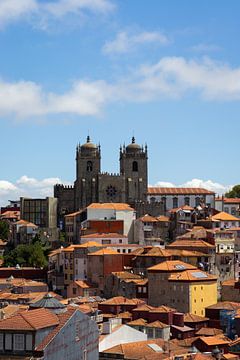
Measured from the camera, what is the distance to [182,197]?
98688mm

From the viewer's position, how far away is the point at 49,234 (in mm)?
92688

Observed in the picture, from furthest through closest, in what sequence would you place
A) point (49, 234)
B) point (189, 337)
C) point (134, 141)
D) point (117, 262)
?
point (134, 141)
point (49, 234)
point (117, 262)
point (189, 337)

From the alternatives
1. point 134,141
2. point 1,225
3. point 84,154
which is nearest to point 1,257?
point 1,225

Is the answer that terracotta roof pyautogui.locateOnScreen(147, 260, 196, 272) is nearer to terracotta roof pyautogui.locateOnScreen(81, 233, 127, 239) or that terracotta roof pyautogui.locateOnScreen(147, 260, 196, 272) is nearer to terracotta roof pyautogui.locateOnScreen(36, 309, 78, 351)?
terracotta roof pyautogui.locateOnScreen(81, 233, 127, 239)

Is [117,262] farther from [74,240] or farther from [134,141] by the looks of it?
[134,141]

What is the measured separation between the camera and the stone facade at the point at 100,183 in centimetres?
9862

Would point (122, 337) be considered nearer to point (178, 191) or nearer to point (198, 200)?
point (198, 200)

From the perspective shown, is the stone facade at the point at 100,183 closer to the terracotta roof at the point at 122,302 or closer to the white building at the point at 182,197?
the white building at the point at 182,197

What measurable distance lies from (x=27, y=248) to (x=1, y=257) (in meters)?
5.53

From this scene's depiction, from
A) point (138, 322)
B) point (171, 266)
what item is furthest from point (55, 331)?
point (171, 266)

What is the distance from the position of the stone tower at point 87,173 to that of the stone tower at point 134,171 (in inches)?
143

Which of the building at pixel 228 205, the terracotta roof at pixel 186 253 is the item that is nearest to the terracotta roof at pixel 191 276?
the terracotta roof at pixel 186 253

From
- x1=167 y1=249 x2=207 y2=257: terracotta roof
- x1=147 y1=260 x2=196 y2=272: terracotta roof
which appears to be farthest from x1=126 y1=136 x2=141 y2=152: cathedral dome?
x1=147 y1=260 x2=196 y2=272: terracotta roof

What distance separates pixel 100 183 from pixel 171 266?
37.0 metres
